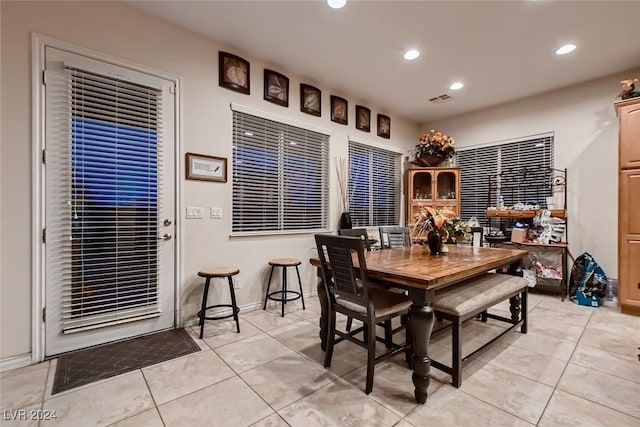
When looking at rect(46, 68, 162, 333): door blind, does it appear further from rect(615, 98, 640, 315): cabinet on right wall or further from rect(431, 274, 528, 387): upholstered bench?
rect(615, 98, 640, 315): cabinet on right wall

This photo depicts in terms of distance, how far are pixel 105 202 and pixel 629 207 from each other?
5.41 meters

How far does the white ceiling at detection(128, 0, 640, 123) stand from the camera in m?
2.58

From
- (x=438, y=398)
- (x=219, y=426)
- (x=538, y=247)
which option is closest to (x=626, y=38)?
(x=538, y=247)

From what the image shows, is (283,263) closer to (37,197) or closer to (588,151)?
(37,197)

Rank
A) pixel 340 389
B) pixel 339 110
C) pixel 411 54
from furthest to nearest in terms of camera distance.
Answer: pixel 339 110, pixel 411 54, pixel 340 389

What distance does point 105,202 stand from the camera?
8.11 feet

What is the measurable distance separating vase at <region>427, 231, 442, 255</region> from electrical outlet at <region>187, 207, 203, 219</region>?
2.33 meters

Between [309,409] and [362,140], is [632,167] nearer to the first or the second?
[362,140]

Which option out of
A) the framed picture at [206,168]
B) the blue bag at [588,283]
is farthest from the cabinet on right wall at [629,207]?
the framed picture at [206,168]

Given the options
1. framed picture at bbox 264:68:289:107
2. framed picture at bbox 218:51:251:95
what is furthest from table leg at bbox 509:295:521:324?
framed picture at bbox 218:51:251:95

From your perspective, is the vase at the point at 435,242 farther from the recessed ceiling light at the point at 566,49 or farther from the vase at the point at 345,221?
the recessed ceiling light at the point at 566,49

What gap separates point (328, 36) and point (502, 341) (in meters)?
3.43

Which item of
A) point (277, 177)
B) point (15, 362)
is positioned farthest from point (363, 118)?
point (15, 362)

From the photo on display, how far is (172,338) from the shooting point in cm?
263
